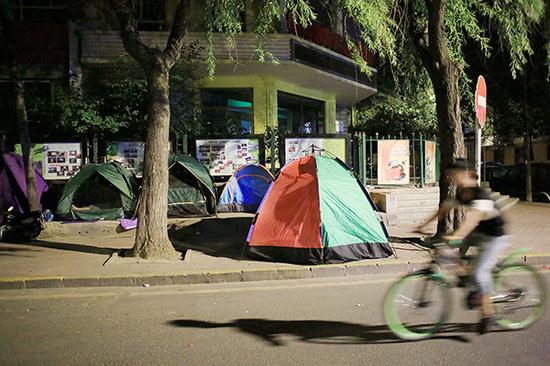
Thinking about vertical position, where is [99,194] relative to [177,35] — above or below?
below

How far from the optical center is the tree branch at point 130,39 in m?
8.59

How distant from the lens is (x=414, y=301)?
4.86 metres

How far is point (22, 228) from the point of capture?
10.4 m

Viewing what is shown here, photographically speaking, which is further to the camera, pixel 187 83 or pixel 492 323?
pixel 187 83

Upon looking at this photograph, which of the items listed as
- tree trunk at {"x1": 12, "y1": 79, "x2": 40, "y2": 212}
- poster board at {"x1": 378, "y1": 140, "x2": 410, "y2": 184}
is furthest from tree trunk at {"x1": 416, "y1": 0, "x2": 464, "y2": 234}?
tree trunk at {"x1": 12, "y1": 79, "x2": 40, "y2": 212}

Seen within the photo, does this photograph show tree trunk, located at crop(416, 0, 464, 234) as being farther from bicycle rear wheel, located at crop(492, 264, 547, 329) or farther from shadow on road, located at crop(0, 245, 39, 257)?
shadow on road, located at crop(0, 245, 39, 257)

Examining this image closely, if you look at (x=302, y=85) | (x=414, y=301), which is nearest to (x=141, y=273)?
(x=414, y=301)

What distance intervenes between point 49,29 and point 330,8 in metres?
8.64

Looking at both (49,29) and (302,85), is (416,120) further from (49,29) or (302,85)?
(49,29)

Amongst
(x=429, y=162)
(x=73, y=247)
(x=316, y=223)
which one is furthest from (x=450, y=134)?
(x=73, y=247)

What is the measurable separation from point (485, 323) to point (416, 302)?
684 mm

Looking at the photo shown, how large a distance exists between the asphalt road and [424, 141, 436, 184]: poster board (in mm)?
6602

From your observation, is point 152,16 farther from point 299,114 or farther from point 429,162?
point 429,162

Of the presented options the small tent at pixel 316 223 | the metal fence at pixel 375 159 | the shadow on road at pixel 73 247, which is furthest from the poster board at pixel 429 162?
the shadow on road at pixel 73 247
